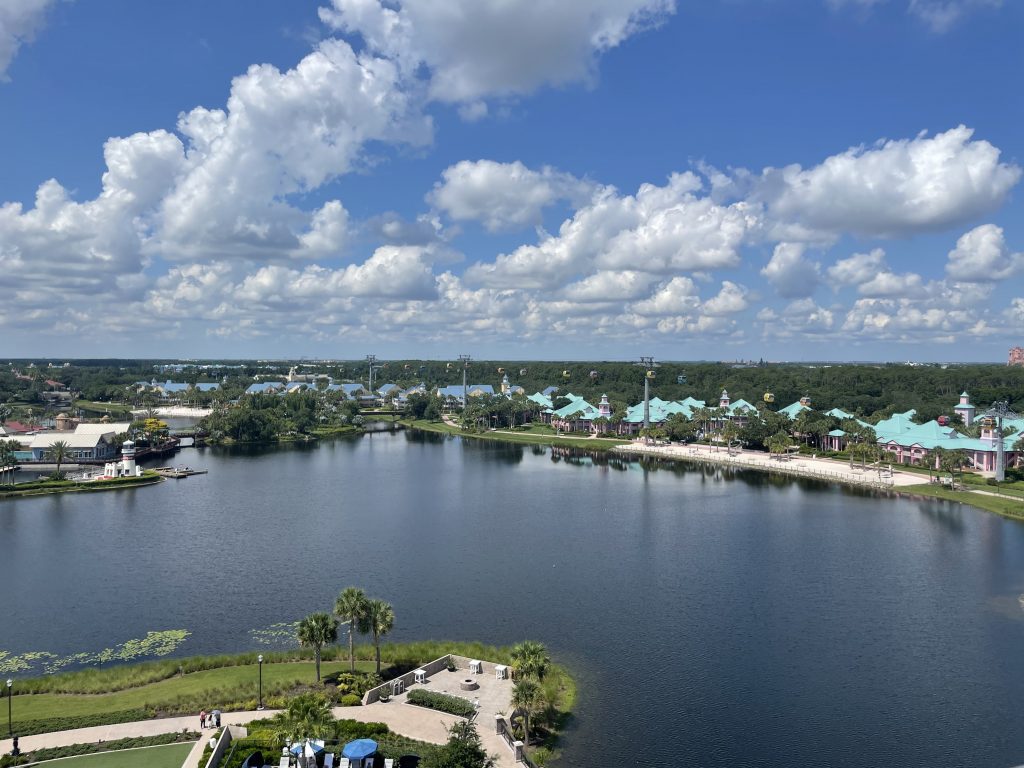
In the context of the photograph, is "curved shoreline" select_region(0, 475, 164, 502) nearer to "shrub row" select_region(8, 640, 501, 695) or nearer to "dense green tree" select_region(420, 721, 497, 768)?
"shrub row" select_region(8, 640, 501, 695)

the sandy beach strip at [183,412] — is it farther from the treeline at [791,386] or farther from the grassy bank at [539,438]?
the grassy bank at [539,438]

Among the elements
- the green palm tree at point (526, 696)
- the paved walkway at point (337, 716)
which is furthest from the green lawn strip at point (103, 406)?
the green palm tree at point (526, 696)

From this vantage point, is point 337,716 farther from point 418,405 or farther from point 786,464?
point 418,405

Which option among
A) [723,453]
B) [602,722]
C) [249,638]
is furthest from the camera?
[723,453]

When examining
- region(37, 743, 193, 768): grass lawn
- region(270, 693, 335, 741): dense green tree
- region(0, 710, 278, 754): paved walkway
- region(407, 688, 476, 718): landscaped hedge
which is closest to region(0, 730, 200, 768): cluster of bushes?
region(37, 743, 193, 768): grass lawn

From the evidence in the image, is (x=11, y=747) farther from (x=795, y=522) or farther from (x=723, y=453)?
(x=723, y=453)

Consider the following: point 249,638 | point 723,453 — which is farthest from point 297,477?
point 723,453
